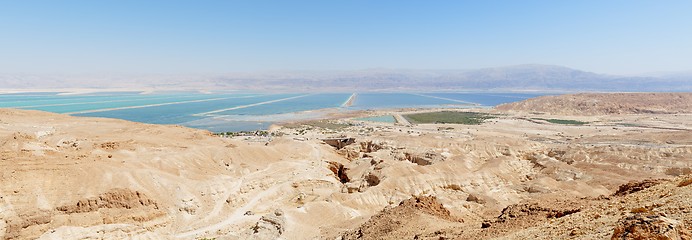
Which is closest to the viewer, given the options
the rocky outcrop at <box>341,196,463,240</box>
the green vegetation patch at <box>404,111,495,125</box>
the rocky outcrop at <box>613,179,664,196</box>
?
the rocky outcrop at <box>613,179,664,196</box>

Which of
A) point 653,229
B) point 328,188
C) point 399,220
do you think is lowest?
point 328,188

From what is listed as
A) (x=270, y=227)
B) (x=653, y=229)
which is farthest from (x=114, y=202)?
(x=653, y=229)

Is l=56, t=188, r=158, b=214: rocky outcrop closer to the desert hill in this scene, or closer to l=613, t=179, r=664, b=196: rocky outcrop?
l=613, t=179, r=664, b=196: rocky outcrop

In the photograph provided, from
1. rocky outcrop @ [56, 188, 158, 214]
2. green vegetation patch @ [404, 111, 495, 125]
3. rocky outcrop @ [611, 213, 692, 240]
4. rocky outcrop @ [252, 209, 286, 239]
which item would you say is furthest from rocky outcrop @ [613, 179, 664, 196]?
green vegetation patch @ [404, 111, 495, 125]

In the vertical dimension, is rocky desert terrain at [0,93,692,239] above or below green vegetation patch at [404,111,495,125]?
above

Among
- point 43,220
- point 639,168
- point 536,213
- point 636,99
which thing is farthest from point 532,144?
point 636,99

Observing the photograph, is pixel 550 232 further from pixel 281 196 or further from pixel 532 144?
pixel 532 144

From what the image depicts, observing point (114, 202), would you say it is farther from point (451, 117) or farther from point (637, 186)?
point (451, 117)
